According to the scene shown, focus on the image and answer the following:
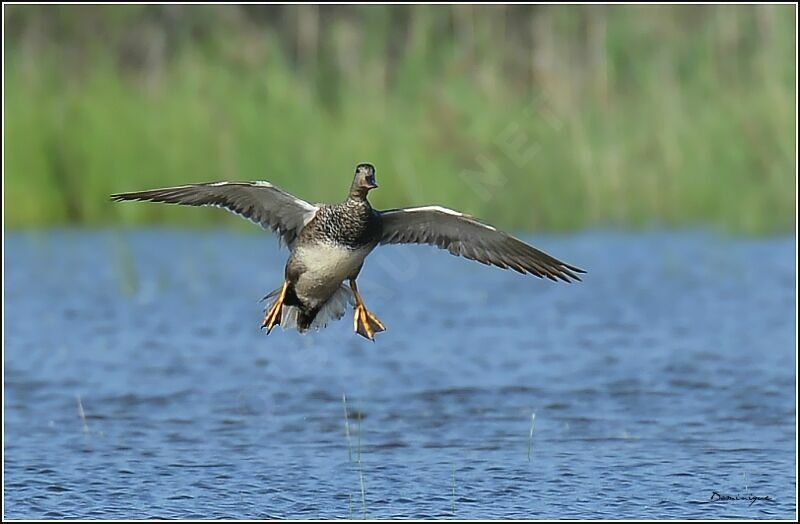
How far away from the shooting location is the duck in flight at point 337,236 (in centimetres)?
796

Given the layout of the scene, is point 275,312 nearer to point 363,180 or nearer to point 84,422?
point 363,180

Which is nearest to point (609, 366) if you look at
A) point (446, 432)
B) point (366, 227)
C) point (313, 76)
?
point (446, 432)

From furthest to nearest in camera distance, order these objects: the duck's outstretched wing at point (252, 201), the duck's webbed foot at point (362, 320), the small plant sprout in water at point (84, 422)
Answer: the small plant sprout in water at point (84, 422), the duck's webbed foot at point (362, 320), the duck's outstretched wing at point (252, 201)

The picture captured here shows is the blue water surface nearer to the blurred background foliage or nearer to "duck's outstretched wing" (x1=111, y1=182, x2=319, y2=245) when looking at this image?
the blurred background foliage

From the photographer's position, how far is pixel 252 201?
8.32 meters

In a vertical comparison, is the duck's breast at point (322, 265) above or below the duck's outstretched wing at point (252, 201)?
below

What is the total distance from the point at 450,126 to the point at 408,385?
213 inches

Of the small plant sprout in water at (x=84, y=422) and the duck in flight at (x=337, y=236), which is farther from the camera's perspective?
the small plant sprout in water at (x=84, y=422)

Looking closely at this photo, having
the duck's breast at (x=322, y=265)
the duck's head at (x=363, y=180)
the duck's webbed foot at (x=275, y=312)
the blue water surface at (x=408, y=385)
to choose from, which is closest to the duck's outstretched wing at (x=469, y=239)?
the duck's head at (x=363, y=180)

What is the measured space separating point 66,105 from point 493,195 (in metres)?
4.50

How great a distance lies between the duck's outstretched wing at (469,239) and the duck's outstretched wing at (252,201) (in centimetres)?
47

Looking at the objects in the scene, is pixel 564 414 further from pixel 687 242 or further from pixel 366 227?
pixel 687 242

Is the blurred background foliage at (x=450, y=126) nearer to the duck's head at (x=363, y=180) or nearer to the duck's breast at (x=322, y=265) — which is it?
the duck's breast at (x=322, y=265)

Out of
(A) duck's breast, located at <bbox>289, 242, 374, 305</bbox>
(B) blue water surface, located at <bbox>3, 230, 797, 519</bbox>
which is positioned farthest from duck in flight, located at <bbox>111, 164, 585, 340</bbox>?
(B) blue water surface, located at <bbox>3, 230, 797, 519</bbox>
